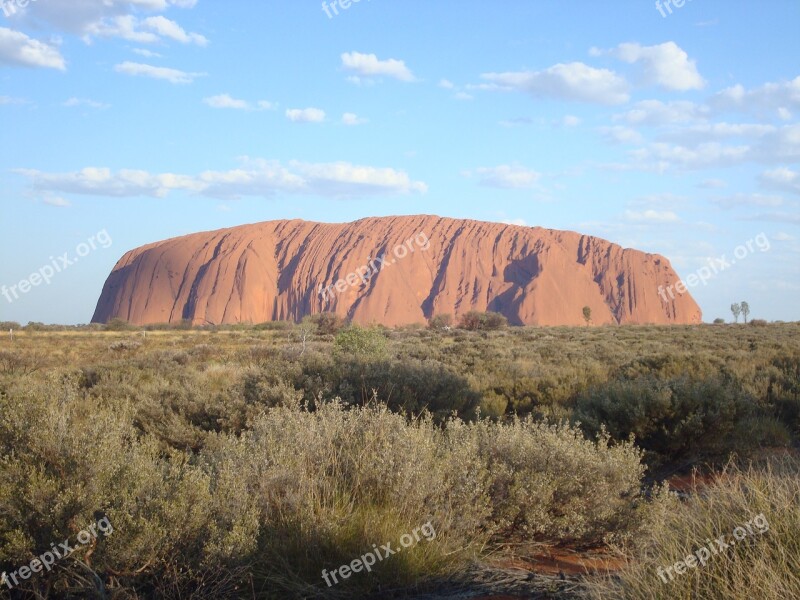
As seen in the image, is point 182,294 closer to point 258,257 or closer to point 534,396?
point 258,257

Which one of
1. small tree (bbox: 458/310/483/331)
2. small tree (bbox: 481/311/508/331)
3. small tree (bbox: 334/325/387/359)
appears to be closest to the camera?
small tree (bbox: 334/325/387/359)

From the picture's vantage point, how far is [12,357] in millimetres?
20281

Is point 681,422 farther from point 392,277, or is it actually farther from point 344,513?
point 392,277

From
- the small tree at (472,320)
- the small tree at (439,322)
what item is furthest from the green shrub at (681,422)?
the small tree at (439,322)

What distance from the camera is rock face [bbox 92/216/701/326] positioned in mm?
99938

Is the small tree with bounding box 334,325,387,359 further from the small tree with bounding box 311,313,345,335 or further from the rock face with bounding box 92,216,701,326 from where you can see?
the rock face with bounding box 92,216,701,326

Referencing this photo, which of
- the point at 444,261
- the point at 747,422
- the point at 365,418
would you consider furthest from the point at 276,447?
the point at 444,261

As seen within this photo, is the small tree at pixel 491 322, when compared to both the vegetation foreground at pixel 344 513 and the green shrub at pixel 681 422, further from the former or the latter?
the vegetation foreground at pixel 344 513

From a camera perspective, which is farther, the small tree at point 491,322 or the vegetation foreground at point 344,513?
the small tree at point 491,322

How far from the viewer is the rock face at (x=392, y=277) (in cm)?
9994

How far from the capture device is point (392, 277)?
333 feet

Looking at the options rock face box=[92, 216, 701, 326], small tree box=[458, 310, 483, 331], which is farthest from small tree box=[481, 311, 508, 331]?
rock face box=[92, 216, 701, 326]

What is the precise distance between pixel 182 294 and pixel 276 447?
107570 millimetres

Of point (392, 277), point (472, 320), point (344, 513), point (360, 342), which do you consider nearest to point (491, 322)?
point (472, 320)
